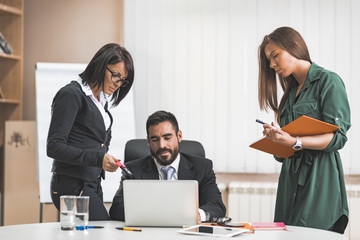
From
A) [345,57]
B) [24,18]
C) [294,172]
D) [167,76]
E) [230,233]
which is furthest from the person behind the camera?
[24,18]

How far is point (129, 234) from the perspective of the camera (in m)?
1.81

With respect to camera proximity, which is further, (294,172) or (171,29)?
(171,29)

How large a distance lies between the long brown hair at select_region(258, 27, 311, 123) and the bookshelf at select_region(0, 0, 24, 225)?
9.19 feet

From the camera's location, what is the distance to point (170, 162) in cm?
253

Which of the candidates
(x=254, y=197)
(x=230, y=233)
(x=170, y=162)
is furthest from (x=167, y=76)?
(x=230, y=233)

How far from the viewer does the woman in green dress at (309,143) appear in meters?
2.04

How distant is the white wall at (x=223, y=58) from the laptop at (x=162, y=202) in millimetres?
2254

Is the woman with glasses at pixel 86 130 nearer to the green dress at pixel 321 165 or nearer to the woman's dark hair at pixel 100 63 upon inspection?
the woman's dark hair at pixel 100 63

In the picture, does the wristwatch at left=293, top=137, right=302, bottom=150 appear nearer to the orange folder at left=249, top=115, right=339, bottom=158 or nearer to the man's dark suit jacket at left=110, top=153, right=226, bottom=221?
the orange folder at left=249, top=115, right=339, bottom=158

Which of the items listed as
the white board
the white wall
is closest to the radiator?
the white wall

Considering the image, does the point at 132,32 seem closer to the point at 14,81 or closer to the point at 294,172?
the point at 14,81

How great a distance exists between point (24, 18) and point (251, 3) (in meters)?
2.04

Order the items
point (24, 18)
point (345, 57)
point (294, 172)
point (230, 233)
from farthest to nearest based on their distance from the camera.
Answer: point (24, 18) < point (345, 57) < point (294, 172) < point (230, 233)

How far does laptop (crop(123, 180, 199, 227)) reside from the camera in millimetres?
1886
